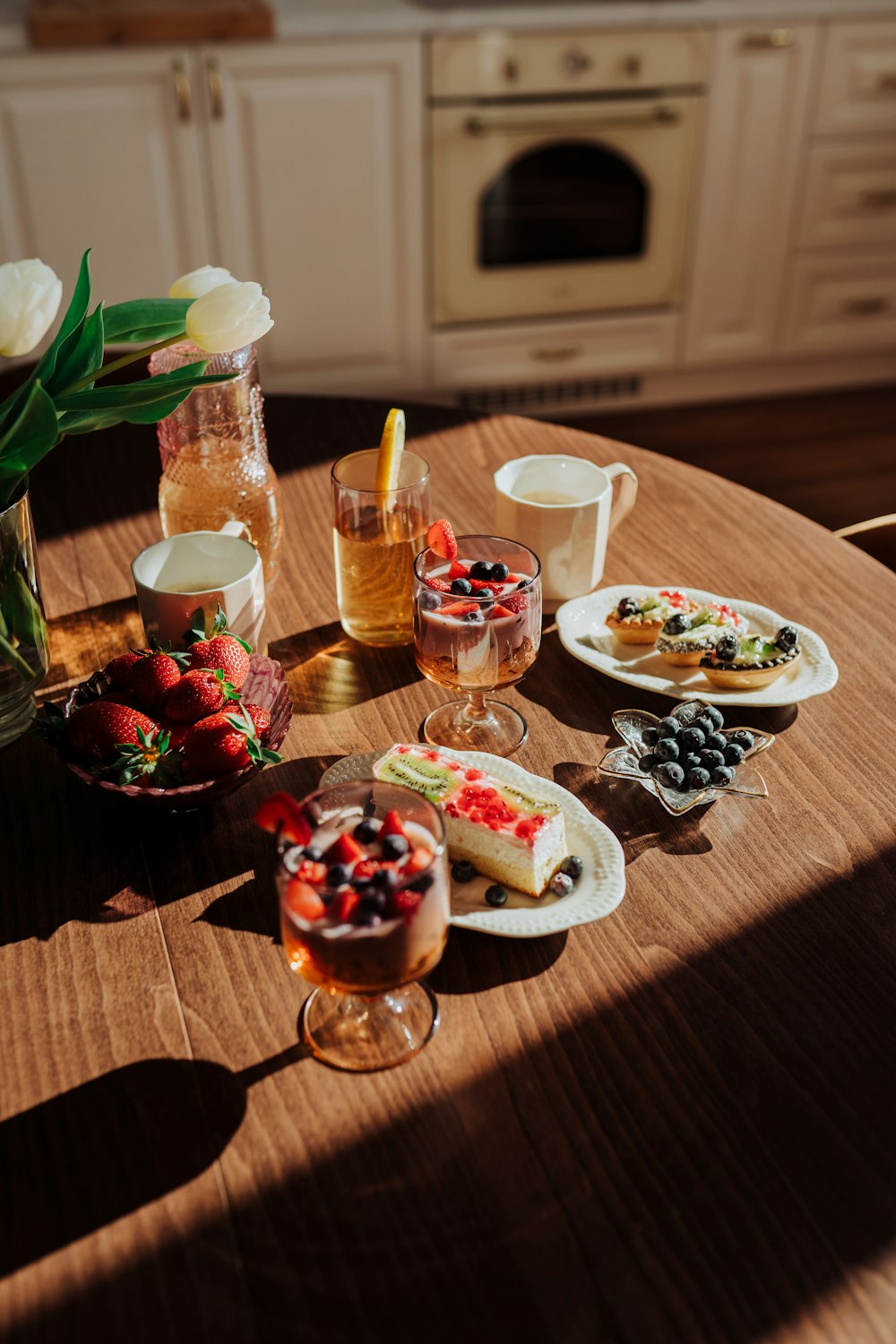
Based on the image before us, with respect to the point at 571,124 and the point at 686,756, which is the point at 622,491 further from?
the point at 571,124

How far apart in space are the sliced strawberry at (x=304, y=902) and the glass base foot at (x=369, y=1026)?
0.08 m

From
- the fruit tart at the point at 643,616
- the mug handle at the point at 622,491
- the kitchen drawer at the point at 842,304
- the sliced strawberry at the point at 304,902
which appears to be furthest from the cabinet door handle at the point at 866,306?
the sliced strawberry at the point at 304,902

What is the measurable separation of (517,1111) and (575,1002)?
10 centimetres

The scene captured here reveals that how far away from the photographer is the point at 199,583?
1.13 metres

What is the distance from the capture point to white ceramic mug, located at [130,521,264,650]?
105 centimetres

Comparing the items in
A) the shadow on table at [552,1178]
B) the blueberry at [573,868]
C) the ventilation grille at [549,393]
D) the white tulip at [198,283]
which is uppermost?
the white tulip at [198,283]

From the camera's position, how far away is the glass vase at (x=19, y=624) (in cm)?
99

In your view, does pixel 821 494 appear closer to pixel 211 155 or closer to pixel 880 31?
pixel 880 31

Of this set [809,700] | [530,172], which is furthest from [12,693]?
[530,172]

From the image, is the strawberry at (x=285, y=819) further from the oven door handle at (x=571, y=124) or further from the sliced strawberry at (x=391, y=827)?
the oven door handle at (x=571, y=124)

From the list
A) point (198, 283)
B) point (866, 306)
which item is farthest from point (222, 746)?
point (866, 306)

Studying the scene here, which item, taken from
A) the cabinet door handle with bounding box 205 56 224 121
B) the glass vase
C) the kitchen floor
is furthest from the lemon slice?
the kitchen floor

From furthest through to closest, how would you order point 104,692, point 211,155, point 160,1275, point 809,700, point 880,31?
1. point 880,31
2. point 211,155
3. point 809,700
4. point 104,692
5. point 160,1275

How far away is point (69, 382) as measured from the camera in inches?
38.4
